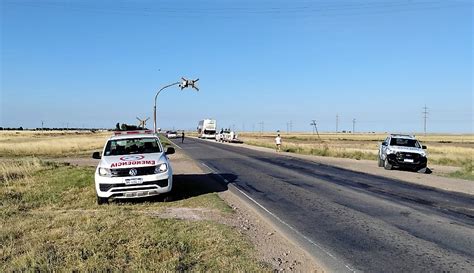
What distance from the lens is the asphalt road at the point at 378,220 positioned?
651cm

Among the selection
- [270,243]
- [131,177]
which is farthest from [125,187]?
[270,243]

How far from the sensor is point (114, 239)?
7156 millimetres

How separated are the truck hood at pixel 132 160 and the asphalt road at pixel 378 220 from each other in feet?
9.53

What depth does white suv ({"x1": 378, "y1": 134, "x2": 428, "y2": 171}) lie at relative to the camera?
2258 cm

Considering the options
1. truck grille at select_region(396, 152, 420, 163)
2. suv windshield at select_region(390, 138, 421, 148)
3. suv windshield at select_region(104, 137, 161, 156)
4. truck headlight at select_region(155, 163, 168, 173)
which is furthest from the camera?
suv windshield at select_region(390, 138, 421, 148)

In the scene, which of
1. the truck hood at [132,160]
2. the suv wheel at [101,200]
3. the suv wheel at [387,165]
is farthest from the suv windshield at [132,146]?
the suv wheel at [387,165]

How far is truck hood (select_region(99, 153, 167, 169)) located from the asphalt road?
9.53 feet

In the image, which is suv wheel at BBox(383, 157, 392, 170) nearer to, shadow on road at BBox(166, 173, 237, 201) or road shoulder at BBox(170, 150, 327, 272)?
shadow on road at BBox(166, 173, 237, 201)

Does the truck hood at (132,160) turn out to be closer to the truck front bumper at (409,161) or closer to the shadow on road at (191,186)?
the shadow on road at (191,186)

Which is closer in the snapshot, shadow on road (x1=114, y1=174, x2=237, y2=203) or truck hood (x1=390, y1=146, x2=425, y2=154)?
shadow on road (x1=114, y1=174, x2=237, y2=203)

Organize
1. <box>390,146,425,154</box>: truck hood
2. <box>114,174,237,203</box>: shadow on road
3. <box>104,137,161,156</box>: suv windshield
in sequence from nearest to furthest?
<box>114,174,237,203</box>: shadow on road, <box>104,137,161,156</box>: suv windshield, <box>390,146,425,154</box>: truck hood

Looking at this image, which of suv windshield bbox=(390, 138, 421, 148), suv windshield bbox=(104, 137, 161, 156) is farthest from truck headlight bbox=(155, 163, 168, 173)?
suv windshield bbox=(390, 138, 421, 148)

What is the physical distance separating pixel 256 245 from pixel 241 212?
3015 mm

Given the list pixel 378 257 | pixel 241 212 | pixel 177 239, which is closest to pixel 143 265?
pixel 177 239
